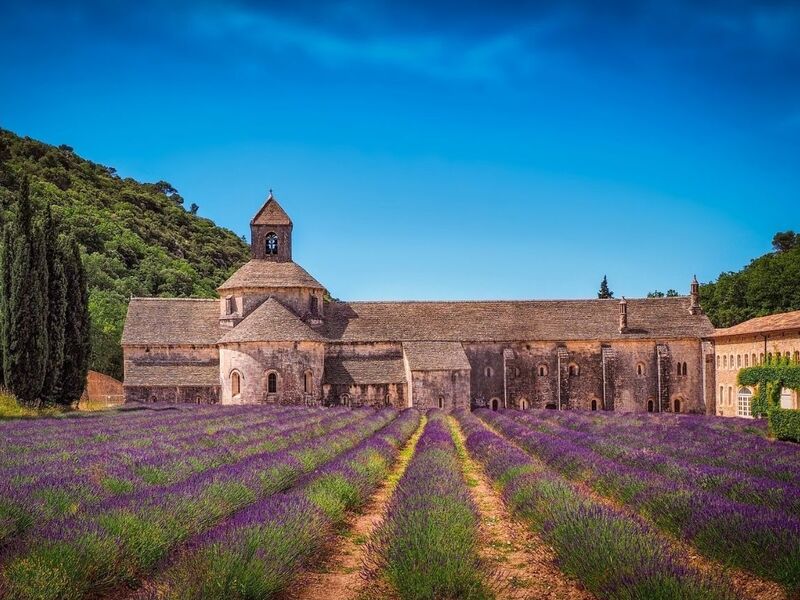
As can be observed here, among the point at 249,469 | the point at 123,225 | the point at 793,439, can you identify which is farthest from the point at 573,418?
the point at 123,225

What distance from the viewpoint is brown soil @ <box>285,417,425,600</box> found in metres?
8.11

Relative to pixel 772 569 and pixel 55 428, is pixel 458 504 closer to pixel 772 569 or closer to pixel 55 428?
pixel 772 569

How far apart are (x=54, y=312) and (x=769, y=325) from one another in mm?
38790

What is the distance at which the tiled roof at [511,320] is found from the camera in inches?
1966

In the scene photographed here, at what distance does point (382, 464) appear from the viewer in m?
17.2

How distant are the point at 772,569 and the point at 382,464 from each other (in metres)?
10.1

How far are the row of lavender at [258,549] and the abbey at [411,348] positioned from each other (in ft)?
109

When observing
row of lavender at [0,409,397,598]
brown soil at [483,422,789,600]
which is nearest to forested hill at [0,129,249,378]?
row of lavender at [0,409,397,598]

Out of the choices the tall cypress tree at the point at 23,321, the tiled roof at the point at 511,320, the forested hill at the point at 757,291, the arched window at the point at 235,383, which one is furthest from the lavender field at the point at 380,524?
the forested hill at the point at 757,291

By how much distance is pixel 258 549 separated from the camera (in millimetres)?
7570

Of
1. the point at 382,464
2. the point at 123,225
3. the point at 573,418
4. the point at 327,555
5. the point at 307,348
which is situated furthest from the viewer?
the point at 123,225

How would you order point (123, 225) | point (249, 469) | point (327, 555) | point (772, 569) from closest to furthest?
point (772, 569) → point (327, 555) → point (249, 469) → point (123, 225)

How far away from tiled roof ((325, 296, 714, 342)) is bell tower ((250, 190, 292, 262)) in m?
4.81

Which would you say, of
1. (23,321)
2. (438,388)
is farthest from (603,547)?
(438,388)
